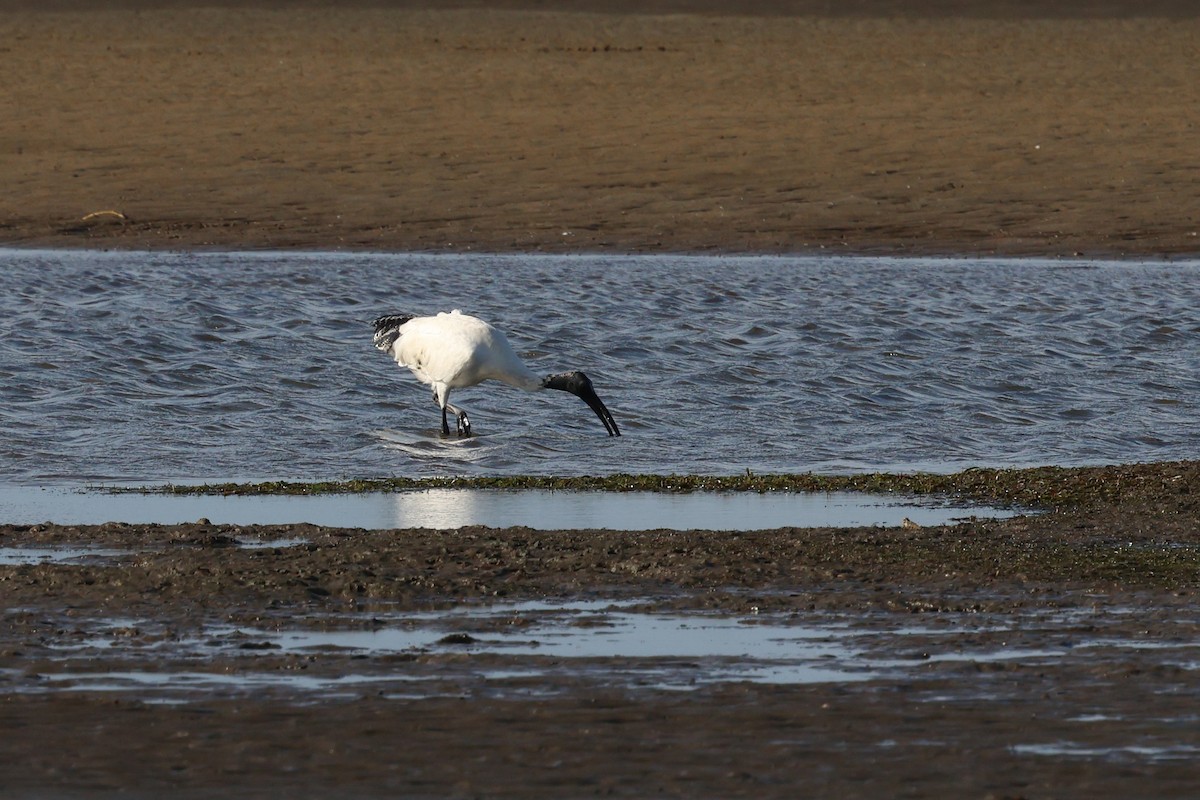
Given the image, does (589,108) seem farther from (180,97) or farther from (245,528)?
(245,528)

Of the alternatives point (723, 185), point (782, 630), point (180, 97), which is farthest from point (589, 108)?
point (782, 630)

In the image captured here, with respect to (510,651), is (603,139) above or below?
above

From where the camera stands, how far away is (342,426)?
1300 cm

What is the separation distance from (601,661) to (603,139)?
17620 millimetres

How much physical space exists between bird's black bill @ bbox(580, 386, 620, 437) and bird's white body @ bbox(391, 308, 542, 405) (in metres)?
0.54

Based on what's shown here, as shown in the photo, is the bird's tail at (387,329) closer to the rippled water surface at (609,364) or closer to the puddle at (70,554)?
the rippled water surface at (609,364)

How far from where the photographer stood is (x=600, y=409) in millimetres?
12938

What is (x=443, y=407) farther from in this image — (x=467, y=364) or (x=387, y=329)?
(x=387, y=329)

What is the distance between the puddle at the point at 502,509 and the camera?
9.47 metres

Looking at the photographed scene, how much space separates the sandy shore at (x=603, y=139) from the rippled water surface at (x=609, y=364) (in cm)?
97

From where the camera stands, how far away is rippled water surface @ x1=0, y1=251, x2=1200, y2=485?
12156mm

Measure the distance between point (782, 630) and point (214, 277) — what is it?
12689 mm

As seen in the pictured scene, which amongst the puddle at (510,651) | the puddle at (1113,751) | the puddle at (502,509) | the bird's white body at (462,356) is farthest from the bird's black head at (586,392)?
the puddle at (1113,751)

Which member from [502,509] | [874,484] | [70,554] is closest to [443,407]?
[502,509]
